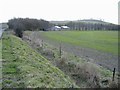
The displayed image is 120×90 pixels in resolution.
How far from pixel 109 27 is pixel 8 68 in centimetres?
13981

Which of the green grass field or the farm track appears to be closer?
the farm track

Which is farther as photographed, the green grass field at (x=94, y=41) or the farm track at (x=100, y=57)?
the green grass field at (x=94, y=41)

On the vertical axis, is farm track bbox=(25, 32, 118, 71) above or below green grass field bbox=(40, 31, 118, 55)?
below

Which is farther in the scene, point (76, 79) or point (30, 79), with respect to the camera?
point (76, 79)

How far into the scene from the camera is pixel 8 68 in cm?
1736

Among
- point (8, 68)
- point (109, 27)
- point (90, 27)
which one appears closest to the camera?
point (8, 68)

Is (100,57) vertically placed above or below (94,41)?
below

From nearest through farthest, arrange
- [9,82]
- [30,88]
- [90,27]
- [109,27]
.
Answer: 1. [30,88]
2. [9,82]
3. [109,27]
4. [90,27]

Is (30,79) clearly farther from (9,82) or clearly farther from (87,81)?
(87,81)

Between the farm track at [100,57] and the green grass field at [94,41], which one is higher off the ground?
the green grass field at [94,41]

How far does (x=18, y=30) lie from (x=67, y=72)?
47.0 metres

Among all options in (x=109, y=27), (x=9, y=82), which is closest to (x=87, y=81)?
(x=9, y=82)

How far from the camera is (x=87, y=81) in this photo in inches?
630

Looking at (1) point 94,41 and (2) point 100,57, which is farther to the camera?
(1) point 94,41
